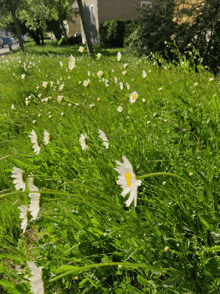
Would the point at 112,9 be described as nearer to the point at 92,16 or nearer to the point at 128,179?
the point at 92,16

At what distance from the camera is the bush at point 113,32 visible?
1706 centimetres

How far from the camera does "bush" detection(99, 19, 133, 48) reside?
17062 mm

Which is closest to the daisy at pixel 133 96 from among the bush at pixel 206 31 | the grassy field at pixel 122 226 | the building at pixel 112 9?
the grassy field at pixel 122 226

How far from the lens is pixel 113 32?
A: 682 inches

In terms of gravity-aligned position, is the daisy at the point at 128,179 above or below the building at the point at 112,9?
below

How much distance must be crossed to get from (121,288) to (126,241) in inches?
7.6

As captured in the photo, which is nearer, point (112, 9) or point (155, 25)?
point (155, 25)

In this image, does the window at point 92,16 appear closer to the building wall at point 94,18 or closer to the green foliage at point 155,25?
the building wall at point 94,18

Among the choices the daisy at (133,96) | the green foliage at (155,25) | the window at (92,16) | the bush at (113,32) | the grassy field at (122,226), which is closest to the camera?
the grassy field at (122,226)

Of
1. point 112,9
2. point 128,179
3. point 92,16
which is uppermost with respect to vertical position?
point 112,9

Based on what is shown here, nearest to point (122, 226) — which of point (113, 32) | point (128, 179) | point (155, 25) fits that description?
point (128, 179)

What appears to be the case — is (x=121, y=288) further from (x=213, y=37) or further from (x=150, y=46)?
(x=150, y=46)

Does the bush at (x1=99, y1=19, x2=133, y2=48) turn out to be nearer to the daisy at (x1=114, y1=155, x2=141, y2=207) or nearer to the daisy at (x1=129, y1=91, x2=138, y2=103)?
the daisy at (x1=129, y1=91, x2=138, y2=103)

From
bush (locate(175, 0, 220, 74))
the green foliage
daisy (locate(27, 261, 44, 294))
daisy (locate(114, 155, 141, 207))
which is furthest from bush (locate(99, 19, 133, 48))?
daisy (locate(27, 261, 44, 294))
